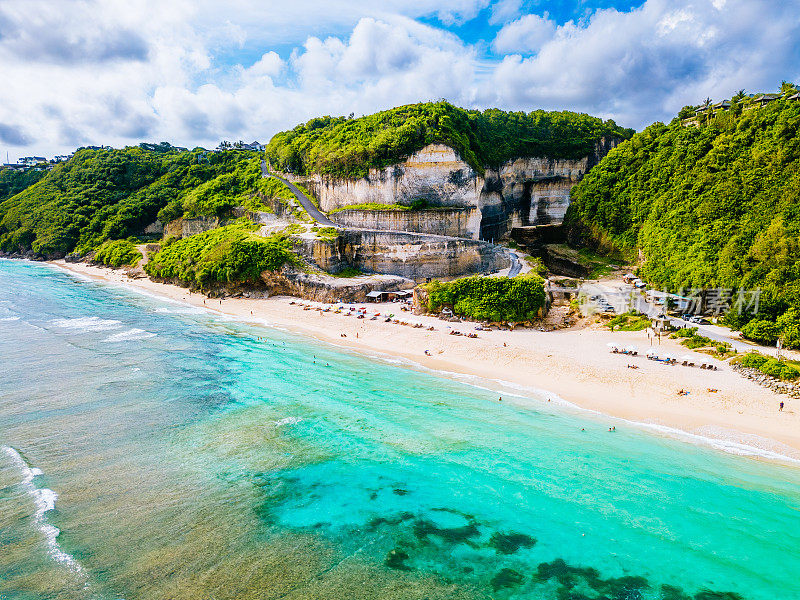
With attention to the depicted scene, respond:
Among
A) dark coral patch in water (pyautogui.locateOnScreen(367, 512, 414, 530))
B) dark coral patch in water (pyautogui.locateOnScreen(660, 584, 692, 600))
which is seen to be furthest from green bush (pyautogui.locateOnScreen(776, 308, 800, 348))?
dark coral patch in water (pyautogui.locateOnScreen(367, 512, 414, 530))

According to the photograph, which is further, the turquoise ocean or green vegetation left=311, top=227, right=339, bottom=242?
green vegetation left=311, top=227, right=339, bottom=242

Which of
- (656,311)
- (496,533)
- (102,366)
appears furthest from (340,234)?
(496,533)

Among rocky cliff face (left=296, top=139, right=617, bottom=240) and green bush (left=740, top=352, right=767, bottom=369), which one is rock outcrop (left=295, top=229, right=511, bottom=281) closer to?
rocky cliff face (left=296, top=139, right=617, bottom=240)

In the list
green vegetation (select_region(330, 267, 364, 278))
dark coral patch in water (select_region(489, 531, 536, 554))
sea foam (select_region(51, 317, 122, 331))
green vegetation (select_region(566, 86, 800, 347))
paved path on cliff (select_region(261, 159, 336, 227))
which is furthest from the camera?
paved path on cliff (select_region(261, 159, 336, 227))

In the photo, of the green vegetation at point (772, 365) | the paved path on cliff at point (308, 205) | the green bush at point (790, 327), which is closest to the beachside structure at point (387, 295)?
the paved path on cliff at point (308, 205)

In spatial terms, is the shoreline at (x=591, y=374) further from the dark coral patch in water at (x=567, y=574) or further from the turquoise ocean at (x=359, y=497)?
the dark coral patch in water at (x=567, y=574)

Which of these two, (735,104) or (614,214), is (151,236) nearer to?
(614,214)
